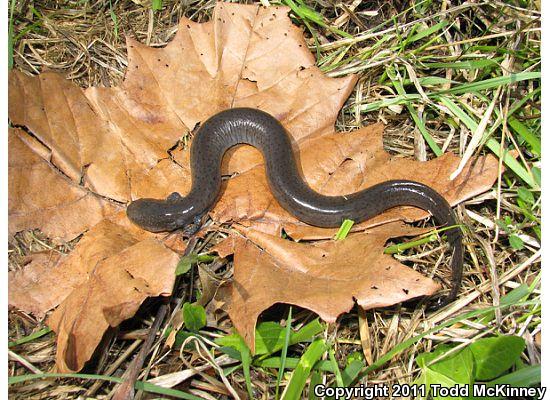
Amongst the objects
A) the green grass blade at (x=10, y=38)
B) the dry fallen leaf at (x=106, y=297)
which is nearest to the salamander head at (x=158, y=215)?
the dry fallen leaf at (x=106, y=297)

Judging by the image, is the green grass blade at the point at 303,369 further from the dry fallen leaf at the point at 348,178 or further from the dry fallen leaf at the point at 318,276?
the dry fallen leaf at the point at 348,178

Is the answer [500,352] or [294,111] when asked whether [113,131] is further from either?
[500,352]

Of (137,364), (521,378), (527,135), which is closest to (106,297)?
(137,364)

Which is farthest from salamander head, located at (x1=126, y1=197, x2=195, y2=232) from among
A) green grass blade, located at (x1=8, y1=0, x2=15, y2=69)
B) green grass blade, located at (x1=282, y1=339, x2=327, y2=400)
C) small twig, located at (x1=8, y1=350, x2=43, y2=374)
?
green grass blade, located at (x1=8, y1=0, x2=15, y2=69)

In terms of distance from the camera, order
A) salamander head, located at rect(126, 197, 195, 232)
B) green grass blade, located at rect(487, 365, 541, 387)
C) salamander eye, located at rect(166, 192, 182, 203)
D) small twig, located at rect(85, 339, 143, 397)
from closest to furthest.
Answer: green grass blade, located at rect(487, 365, 541, 387)
small twig, located at rect(85, 339, 143, 397)
salamander head, located at rect(126, 197, 195, 232)
salamander eye, located at rect(166, 192, 182, 203)

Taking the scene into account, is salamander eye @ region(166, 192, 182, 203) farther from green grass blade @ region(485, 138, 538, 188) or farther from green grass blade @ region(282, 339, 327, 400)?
green grass blade @ region(485, 138, 538, 188)

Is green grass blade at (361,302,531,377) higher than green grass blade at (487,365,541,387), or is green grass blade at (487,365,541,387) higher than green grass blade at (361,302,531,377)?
green grass blade at (361,302,531,377)
